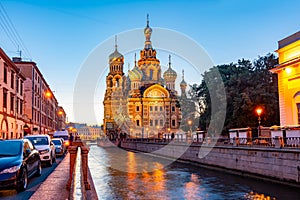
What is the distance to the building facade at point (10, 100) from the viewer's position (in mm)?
30047

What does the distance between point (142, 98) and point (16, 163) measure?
81498mm

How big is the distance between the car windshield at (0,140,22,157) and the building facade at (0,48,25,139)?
18691mm

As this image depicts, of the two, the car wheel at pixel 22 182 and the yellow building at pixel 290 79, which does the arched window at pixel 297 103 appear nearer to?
the yellow building at pixel 290 79

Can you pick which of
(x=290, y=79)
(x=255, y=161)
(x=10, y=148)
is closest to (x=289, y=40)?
(x=290, y=79)

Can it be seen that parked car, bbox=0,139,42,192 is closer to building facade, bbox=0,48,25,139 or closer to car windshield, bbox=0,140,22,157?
car windshield, bbox=0,140,22,157

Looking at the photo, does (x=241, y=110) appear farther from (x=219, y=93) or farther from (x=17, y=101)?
(x=17, y=101)

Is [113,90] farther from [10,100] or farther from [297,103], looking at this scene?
[297,103]

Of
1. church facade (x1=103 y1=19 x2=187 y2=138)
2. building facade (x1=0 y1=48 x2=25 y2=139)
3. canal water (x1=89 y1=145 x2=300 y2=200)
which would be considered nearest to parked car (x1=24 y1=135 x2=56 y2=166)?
canal water (x1=89 y1=145 x2=300 y2=200)

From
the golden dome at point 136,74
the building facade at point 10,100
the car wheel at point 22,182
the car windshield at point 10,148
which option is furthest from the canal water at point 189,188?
the golden dome at point 136,74

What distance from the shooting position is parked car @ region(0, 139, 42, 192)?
9969 millimetres

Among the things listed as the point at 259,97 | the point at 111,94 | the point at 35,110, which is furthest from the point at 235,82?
the point at 111,94

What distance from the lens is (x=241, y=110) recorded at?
3259 centimetres

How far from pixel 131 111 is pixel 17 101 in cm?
5611

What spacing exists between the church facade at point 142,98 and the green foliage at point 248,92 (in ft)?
157
